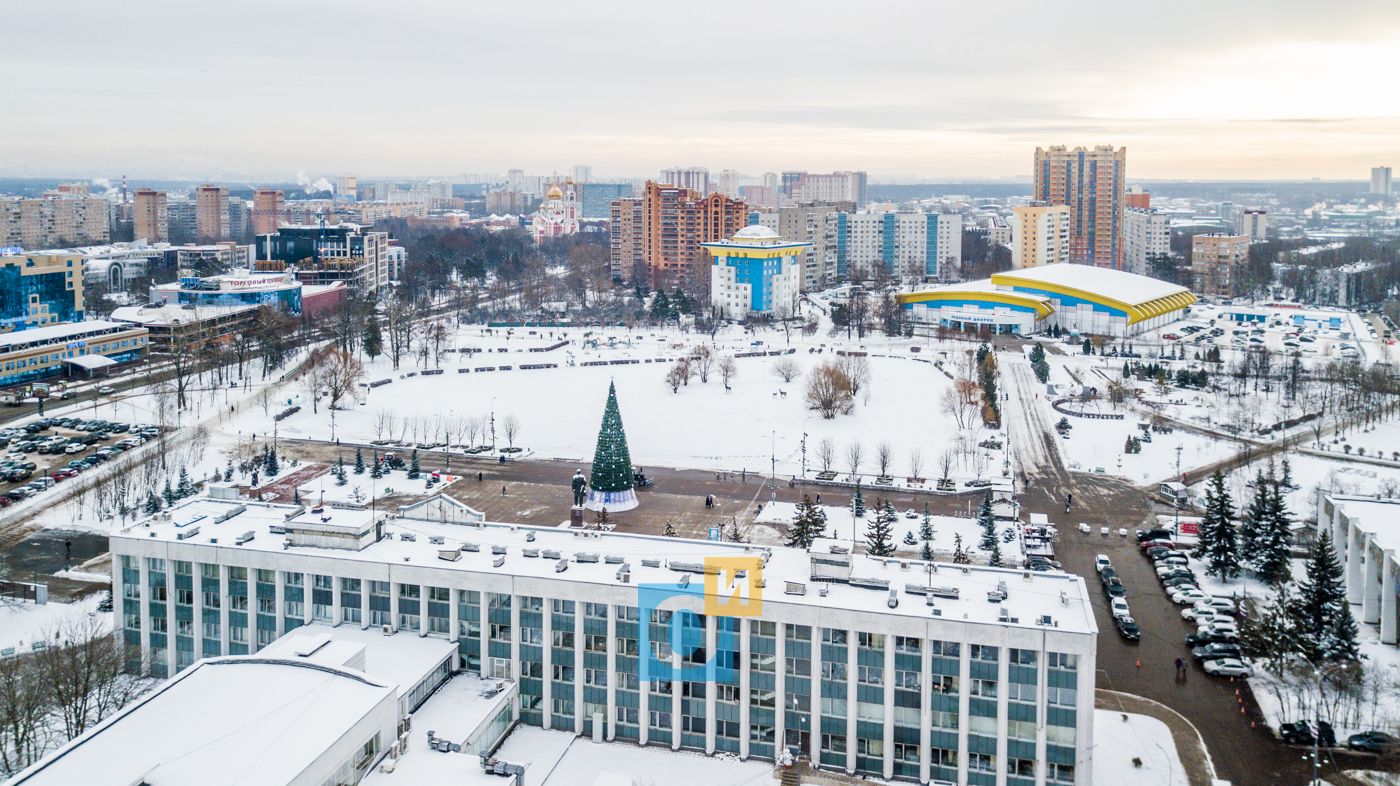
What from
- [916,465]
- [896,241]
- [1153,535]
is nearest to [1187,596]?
[1153,535]

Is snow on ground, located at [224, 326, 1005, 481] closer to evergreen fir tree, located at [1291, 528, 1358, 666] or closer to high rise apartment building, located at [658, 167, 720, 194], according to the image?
evergreen fir tree, located at [1291, 528, 1358, 666]

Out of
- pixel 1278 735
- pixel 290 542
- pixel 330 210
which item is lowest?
pixel 1278 735

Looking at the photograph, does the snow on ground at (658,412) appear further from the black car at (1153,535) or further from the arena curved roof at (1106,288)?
the arena curved roof at (1106,288)

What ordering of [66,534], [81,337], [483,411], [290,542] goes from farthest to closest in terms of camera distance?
[81,337] → [483,411] → [66,534] → [290,542]

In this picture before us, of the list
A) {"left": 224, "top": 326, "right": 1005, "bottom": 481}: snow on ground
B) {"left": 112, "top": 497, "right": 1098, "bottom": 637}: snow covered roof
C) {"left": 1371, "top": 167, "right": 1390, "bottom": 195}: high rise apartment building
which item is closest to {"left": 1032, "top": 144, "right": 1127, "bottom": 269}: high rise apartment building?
{"left": 224, "top": 326, "right": 1005, "bottom": 481}: snow on ground

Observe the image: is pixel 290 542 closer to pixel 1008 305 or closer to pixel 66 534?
pixel 66 534

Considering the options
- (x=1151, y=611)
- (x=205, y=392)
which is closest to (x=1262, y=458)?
(x=1151, y=611)
